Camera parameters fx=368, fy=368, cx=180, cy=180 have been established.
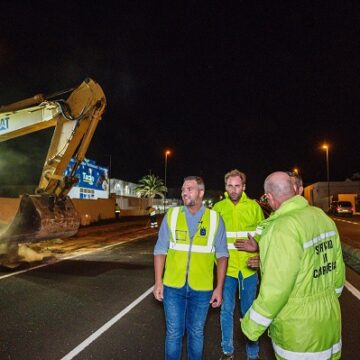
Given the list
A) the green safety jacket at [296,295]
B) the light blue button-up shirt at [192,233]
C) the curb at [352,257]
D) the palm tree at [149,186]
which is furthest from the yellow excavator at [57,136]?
the palm tree at [149,186]

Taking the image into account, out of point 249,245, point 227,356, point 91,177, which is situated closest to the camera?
point 249,245

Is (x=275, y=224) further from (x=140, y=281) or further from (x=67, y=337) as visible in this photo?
(x=140, y=281)

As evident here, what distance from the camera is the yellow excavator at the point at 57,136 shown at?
10047 millimetres

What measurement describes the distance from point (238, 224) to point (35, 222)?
7.02m

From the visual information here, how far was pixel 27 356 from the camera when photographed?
13.5ft

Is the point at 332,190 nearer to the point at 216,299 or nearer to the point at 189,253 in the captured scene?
the point at 216,299

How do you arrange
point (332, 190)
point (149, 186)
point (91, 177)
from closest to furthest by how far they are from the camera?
point (91, 177) < point (332, 190) < point (149, 186)

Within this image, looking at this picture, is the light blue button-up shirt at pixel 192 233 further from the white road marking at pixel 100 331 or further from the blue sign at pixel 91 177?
the blue sign at pixel 91 177

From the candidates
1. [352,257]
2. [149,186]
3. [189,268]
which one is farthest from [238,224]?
[149,186]

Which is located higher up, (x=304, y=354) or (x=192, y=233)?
(x=192, y=233)

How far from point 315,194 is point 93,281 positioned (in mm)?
59855

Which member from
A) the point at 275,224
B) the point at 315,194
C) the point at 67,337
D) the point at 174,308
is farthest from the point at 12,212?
the point at 315,194

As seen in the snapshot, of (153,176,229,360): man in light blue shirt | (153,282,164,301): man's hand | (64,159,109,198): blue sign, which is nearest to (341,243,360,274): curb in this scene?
(153,176,229,360): man in light blue shirt

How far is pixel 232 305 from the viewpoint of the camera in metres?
4.23
